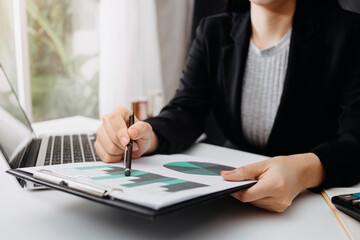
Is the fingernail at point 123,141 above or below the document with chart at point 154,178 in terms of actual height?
above

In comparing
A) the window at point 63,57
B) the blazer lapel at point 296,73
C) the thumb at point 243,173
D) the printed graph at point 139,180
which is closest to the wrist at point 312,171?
the thumb at point 243,173

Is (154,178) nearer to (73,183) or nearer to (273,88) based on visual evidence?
(73,183)

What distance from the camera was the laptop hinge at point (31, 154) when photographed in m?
0.73

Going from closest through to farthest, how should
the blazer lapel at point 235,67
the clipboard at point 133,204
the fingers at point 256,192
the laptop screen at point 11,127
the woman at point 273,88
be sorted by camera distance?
the clipboard at point 133,204
the fingers at point 256,192
the laptop screen at point 11,127
the woman at point 273,88
the blazer lapel at point 235,67

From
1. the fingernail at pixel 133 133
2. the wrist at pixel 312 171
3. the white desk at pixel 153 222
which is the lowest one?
the white desk at pixel 153 222

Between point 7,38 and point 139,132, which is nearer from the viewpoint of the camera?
point 139,132

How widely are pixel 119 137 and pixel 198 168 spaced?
0.17 m

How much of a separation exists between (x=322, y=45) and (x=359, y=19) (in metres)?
0.13

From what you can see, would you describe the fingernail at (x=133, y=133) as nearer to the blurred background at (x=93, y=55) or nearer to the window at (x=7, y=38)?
the blurred background at (x=93, y=55)

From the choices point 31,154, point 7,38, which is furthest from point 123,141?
point 7,38

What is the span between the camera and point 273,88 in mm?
1150

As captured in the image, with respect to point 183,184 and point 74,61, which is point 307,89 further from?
point 74,61

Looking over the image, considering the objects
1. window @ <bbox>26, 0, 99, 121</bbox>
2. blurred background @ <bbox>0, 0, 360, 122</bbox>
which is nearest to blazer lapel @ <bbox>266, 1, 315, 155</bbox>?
blurred background @ <bbox>0, 0, 360, 122</bbox>

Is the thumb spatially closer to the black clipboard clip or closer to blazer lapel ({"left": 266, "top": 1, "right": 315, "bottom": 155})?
the black clipboard clip
